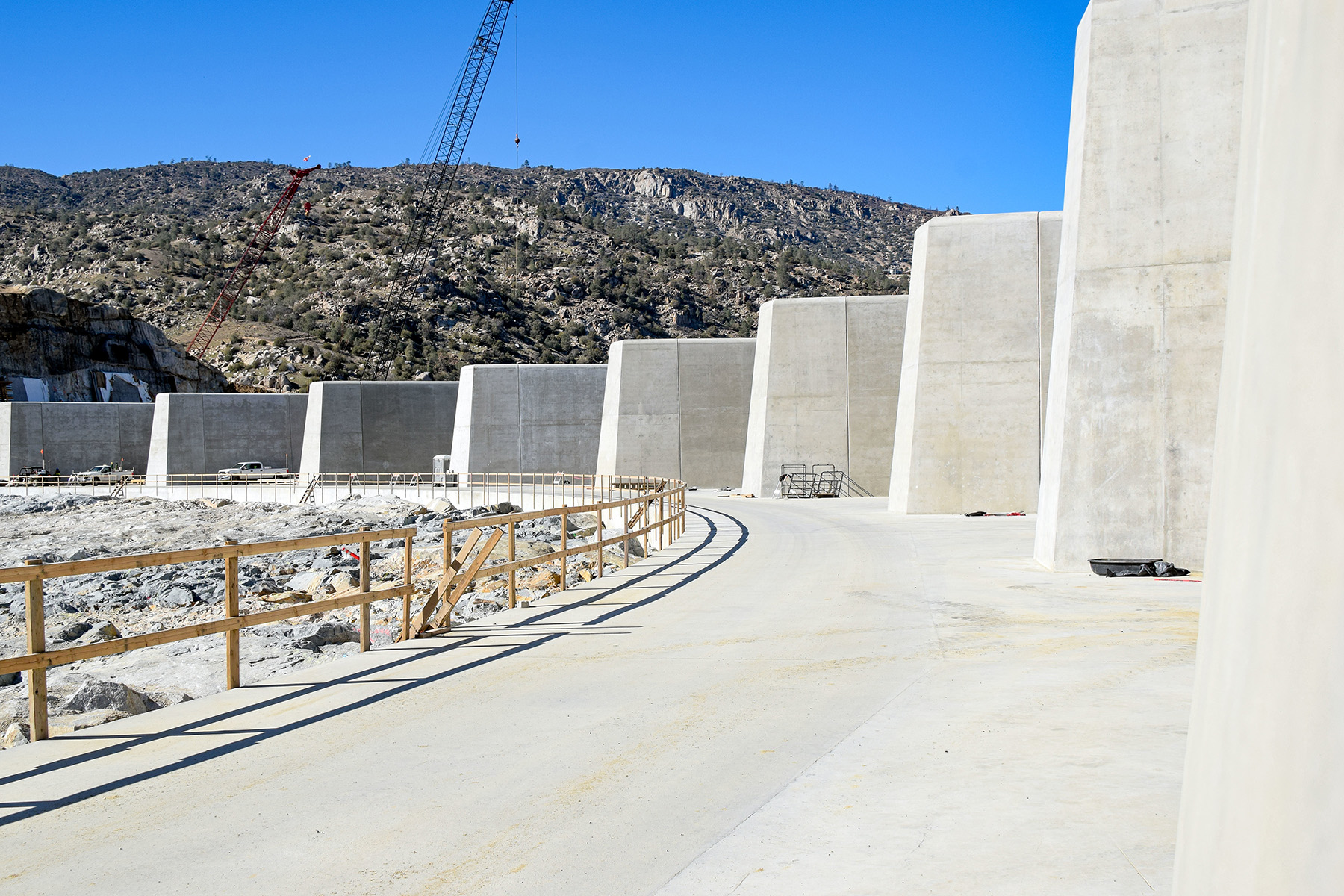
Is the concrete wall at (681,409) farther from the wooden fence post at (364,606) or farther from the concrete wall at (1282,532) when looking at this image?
the concrete wall at (1282,532)

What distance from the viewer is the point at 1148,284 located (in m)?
14.8

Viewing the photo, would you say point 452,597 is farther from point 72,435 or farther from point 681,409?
point 72,435

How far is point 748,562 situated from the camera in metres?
17.4

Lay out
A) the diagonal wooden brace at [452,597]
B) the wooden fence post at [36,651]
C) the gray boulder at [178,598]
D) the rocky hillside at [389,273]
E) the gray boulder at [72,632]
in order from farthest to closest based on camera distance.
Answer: the rocky hillside at [389,273]
the gray boulder at [178,598]
the gray boulder at [72,632]
the diagonal wooden brace at [452,597]
the wooden fence post at [36,651]

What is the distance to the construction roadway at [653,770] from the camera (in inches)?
173

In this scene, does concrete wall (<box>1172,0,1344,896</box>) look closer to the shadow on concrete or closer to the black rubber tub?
the shadow on concrete

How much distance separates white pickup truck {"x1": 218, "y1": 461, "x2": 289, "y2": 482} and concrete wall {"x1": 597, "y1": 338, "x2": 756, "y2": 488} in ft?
55.9

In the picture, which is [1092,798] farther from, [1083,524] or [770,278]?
[770,278]

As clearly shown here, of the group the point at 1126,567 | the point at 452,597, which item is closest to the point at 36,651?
the point at 452,597

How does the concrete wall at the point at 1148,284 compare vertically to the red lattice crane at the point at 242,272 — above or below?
below

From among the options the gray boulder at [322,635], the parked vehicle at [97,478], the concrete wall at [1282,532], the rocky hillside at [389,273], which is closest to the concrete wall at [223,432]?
the parked vehicle at [97,478]

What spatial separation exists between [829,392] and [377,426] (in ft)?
84.9

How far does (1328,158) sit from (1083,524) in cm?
1371

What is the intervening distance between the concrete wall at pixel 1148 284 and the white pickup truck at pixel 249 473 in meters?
41.2
